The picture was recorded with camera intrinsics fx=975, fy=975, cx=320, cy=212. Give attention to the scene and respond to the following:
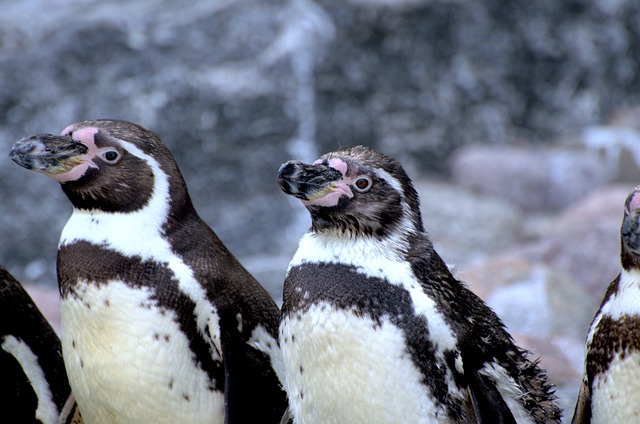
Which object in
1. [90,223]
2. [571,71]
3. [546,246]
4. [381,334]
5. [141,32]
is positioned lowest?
[381,334]

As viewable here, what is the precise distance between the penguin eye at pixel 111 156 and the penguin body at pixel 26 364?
63 cm

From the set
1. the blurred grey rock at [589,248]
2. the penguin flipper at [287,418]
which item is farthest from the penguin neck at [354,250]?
the blurred grey rock at [589,248]

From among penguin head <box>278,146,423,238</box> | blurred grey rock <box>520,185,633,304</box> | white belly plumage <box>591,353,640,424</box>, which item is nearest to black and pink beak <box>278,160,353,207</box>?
penguin head <box>278,146,423,238</box>

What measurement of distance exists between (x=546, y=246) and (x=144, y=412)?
5.53 m

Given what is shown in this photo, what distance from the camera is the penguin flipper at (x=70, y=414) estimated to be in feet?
11.1

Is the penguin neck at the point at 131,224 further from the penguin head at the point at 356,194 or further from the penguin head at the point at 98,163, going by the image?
the penguin head at the point at 356,194

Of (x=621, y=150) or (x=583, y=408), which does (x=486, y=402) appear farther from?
(x=621, y=150)

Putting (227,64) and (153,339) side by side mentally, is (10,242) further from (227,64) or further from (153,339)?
(153,339)

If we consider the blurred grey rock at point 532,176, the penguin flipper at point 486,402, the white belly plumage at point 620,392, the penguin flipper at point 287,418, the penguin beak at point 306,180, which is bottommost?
the penguin flipper at point 287,418

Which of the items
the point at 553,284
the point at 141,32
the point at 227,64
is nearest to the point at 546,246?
the point at 553,284

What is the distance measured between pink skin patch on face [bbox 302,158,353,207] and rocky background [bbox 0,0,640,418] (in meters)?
3.90

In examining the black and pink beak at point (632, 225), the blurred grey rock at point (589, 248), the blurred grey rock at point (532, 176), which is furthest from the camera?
the blurred grey rock at point (532, 176)

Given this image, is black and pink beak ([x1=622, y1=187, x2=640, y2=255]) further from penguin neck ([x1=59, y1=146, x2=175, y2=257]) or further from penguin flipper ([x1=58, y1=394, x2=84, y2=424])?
penguin flipper ([x1=58, y1=394, x2=84, y2=424])

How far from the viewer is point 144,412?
10.1 feet
